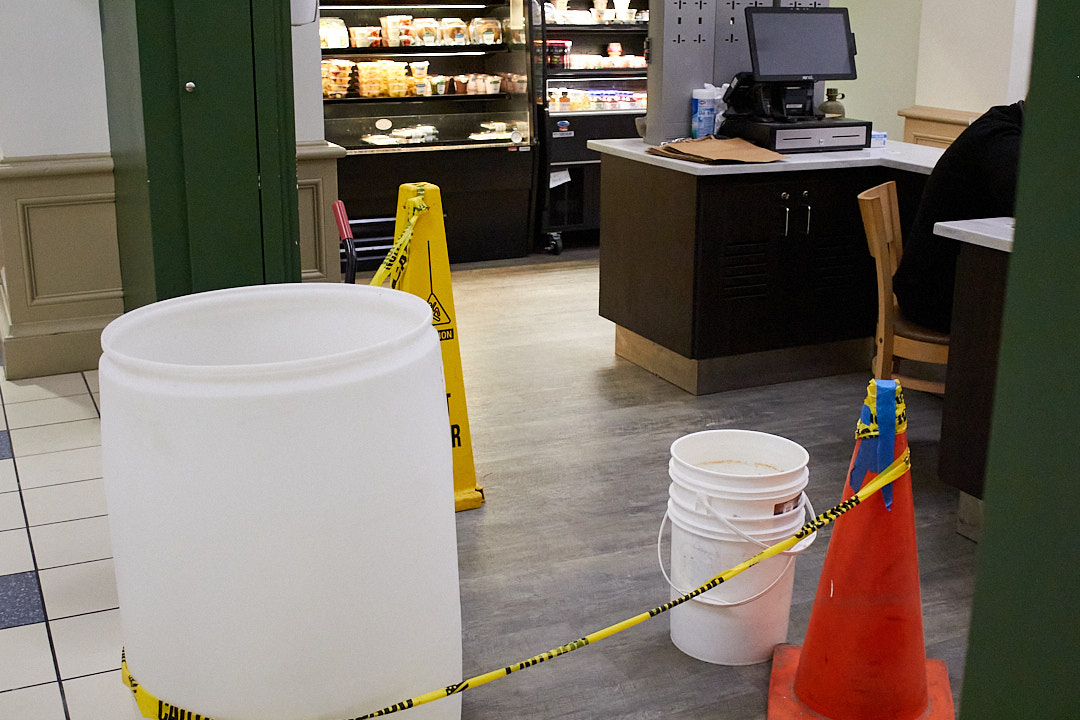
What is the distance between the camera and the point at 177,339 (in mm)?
1757

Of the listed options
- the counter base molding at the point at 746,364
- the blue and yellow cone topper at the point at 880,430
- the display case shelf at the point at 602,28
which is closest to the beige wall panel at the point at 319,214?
the counter base molding at the point at 746,364

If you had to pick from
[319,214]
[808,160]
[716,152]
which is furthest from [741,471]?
[319,214]

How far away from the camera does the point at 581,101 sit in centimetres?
734

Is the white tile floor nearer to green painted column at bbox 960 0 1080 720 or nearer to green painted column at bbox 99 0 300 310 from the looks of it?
green painted column at bbox 99 0 300 310

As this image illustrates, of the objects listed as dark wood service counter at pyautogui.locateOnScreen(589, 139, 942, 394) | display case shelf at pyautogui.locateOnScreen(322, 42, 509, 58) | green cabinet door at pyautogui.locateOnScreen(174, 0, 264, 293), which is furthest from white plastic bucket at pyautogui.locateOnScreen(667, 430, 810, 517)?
display case shelf at pyautogui.locateOnScreen(322, 42, 509, 58)

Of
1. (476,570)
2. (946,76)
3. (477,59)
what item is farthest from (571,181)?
(476,570)

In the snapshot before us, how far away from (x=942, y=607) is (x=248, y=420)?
205 cm

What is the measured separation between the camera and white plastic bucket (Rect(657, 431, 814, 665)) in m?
2.39

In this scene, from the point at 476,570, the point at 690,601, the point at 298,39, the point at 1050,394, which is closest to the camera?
the point at 1050,394

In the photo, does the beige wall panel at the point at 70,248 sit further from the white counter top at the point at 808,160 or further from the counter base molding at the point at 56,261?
the white counter top at the point at 808,160

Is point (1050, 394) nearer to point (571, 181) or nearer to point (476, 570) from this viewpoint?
point (476, 570)

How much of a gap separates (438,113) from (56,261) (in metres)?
3.20

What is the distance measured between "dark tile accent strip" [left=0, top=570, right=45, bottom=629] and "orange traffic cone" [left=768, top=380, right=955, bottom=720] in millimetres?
1919

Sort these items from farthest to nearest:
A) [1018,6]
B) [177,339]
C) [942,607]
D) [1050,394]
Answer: [1018,6], [942,607], [177,339], [1050,394]
